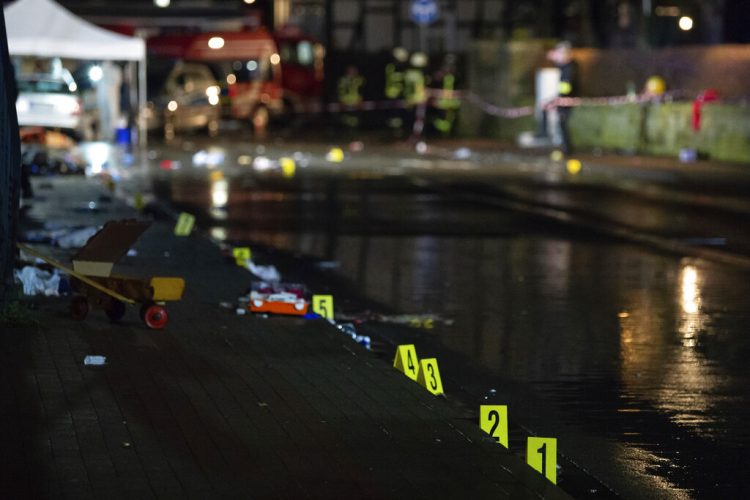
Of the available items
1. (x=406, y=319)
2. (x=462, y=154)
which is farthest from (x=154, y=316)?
(x=462, y=154)

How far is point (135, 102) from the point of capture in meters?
42.6

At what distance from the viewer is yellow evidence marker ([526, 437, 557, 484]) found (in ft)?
24.7

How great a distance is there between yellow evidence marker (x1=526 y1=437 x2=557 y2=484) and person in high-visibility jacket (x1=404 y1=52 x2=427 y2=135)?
44.6m

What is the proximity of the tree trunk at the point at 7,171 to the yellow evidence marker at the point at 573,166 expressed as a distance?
21720mm

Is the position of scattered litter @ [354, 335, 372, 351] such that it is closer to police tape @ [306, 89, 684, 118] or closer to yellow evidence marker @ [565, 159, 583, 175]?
yellow evidence marker @ [565, 159, 583, 175]

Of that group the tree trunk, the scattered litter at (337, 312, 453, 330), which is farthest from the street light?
the tree trunk

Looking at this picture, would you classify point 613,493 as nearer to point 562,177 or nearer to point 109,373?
point 109,373

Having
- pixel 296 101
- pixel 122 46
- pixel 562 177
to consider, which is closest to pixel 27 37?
pixel 122 46

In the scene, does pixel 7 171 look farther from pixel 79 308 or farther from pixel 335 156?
pixel 335 156

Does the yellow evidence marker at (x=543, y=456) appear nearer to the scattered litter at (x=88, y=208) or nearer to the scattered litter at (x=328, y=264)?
the scattered litter at (x=328, y=264)

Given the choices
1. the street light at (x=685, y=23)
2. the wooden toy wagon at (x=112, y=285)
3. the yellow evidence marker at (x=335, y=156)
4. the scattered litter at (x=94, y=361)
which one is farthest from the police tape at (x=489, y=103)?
the scattered litter at (x=94, y=361)

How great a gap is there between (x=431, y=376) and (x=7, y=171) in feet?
10.5

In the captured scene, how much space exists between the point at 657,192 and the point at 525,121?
748 inches

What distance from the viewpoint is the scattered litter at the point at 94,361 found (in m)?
9.51
